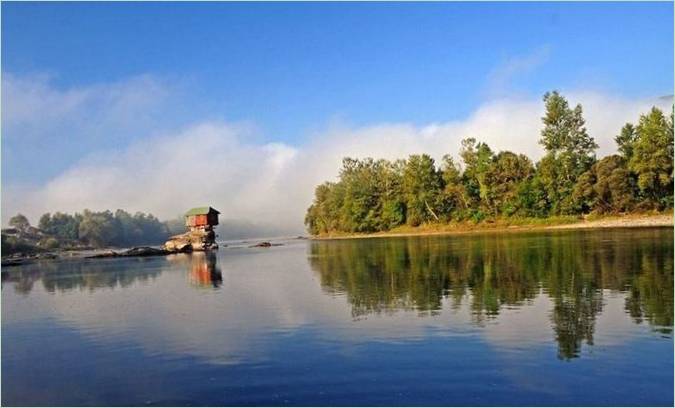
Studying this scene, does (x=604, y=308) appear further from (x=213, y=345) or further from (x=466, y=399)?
(x=213, y=345)

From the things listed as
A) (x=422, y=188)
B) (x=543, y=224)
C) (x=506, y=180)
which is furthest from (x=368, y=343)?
(x=422, y=188)

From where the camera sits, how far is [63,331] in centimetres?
2402

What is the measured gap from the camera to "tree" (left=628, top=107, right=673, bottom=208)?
94.6 m

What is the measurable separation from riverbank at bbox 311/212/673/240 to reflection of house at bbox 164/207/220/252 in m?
48.3

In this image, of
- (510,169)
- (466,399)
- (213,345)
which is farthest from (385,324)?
(510,169)

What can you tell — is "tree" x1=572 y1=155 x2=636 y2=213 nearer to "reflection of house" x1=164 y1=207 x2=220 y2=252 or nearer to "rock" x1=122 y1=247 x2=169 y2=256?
"reflection of house" x1=164 y1=207 x2=220 y2=252

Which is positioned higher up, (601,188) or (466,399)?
(601,188)

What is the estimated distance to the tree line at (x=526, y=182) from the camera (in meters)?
97.6

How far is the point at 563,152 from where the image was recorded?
375 ft

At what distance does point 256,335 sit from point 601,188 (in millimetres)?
95918

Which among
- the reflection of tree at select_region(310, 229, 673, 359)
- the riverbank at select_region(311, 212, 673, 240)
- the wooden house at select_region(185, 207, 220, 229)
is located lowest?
the reflection of tree at select_region(310, 229, 673, 359)

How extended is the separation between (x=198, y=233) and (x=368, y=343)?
101906mm

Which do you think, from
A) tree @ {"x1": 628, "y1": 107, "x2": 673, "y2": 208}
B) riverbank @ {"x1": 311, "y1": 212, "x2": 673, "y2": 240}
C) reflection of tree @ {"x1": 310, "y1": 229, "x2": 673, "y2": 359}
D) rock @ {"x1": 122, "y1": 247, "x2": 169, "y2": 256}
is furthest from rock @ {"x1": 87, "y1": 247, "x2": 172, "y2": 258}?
tree @ {"x1": 628, "y1": 107, "x2": 673, "y2": 208}

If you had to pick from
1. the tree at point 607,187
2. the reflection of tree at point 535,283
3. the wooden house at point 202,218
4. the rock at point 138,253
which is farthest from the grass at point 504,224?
the rock at point 138,253
